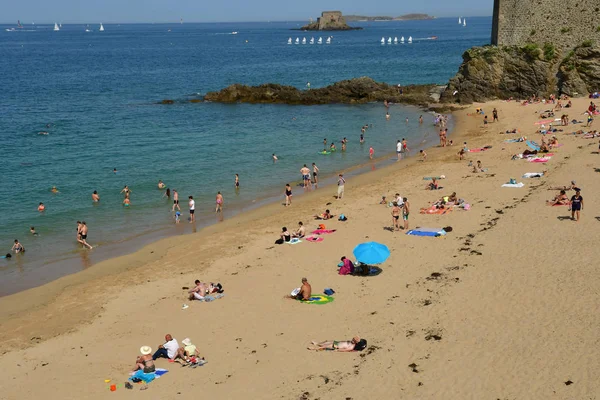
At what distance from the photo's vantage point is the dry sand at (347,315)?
1198 centimetres

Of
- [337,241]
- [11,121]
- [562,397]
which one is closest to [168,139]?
[11,121]

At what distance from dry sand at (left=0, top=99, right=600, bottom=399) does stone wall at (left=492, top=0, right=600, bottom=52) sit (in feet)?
84.9

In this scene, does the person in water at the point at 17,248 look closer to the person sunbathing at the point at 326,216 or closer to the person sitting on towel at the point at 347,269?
the person sunbathing at the point at 326,216

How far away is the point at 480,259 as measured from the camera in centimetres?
1736

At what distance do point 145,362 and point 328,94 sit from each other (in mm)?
46690

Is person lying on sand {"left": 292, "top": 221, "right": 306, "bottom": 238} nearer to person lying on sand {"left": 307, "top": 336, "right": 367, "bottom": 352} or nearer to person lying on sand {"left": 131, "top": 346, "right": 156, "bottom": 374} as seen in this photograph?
person lying on sand {"left": 307, "top": 336, "right": 367, "bottom": 352}

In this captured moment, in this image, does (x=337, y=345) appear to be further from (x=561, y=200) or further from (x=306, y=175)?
(x=306, y=175)

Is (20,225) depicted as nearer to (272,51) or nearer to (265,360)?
(265,360)

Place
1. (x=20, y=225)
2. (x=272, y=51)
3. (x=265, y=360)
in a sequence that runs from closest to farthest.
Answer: (x=265, y=360)
(x=20, y=225)
(x=272, y=51)

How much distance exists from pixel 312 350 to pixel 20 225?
1621 centimetres

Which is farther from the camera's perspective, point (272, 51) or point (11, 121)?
point (272, 51)

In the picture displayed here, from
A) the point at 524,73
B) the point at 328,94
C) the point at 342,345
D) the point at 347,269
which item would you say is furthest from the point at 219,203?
the point at 328,94

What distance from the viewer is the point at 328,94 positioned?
57312mm

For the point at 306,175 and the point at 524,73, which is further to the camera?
the point at 524,73
